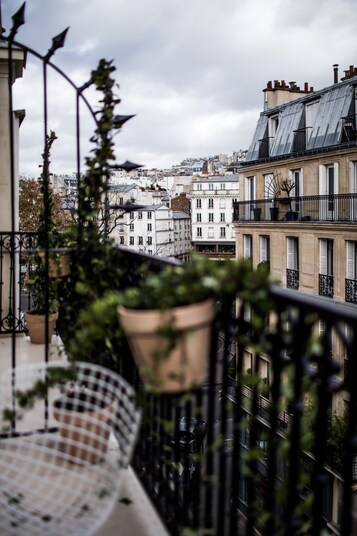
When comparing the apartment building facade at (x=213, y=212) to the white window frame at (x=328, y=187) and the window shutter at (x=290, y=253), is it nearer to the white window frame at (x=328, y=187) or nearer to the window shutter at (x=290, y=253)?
the window shutter at (x=290, y=253)

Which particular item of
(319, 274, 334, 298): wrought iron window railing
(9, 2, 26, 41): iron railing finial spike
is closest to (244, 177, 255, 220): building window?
(319, 274, 334, 298): wrought iron window railing

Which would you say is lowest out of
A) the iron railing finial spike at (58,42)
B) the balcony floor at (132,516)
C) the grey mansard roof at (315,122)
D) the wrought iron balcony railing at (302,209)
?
the balcony floor at (132,516)

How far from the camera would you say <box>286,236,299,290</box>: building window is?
22.3 meters

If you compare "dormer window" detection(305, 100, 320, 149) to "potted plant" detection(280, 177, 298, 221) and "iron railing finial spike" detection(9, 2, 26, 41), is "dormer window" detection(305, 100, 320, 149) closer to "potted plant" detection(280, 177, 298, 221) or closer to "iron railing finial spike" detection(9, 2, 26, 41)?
"potted plant" detection(280, 177, 298, 221)

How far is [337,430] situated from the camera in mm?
15016

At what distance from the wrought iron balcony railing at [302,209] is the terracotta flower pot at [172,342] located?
18299 millimetres

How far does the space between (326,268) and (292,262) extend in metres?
2.37

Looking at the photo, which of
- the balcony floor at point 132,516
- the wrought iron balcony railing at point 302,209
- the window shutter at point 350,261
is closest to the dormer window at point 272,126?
the wrought iron balcony railing at point 302,209

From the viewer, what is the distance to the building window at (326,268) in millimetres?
20141

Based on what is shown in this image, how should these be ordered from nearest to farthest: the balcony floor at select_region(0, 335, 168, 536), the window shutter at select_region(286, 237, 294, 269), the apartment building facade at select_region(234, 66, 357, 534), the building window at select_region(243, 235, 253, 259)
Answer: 1. the balcony floor at select_region(0, 335, 168, 536)
2. the apartment building facade at select_region(234, 66, 357, 534)
3. the window shutter at select_region(286, 237, 294, 269)
4. the building window at select_region(243, 235, 253, 259)

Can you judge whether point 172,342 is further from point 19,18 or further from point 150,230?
point 150,230

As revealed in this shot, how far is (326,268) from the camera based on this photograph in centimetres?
2048

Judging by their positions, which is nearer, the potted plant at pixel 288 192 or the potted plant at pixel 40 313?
the potted plant at pixel 40 313

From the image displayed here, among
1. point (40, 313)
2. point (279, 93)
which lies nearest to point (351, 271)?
point (279, 93)
